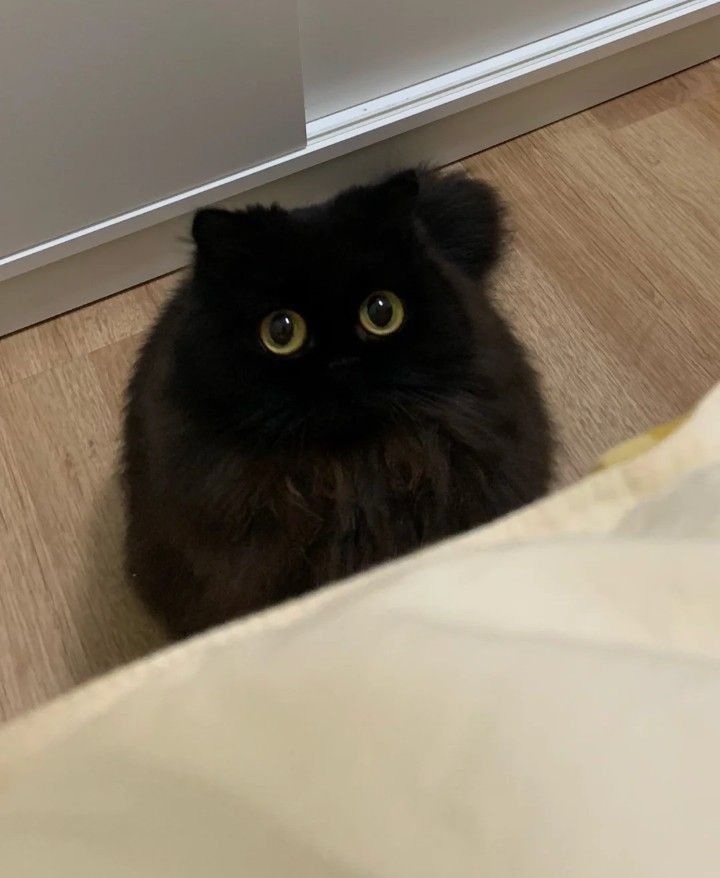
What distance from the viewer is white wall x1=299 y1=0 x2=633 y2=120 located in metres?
1.05

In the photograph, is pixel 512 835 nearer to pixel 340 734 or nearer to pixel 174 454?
pixel 340 734

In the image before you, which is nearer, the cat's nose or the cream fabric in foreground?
the cream fabric in foreground

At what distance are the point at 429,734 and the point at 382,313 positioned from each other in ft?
1.39

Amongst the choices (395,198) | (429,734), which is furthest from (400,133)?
(429,734)

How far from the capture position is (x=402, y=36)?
3.63ft

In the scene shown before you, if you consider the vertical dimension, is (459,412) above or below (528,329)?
above

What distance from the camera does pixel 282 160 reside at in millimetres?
1080

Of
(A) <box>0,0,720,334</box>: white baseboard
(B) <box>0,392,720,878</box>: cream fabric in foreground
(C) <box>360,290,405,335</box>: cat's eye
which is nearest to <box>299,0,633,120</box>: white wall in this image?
(A) <box>0,0,720,334</box>: white baseboard

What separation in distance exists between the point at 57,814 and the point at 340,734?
114 millimetres

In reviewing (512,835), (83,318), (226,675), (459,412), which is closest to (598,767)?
(512,835)

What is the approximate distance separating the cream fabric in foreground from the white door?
0.70 metres

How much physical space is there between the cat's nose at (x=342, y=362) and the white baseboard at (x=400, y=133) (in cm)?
51

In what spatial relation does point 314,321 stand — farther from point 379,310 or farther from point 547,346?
point 547,346

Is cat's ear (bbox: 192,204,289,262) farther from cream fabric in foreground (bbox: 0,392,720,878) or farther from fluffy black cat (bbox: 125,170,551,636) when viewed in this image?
cream fabric in foreground (bbox: 0,392,720,878)
